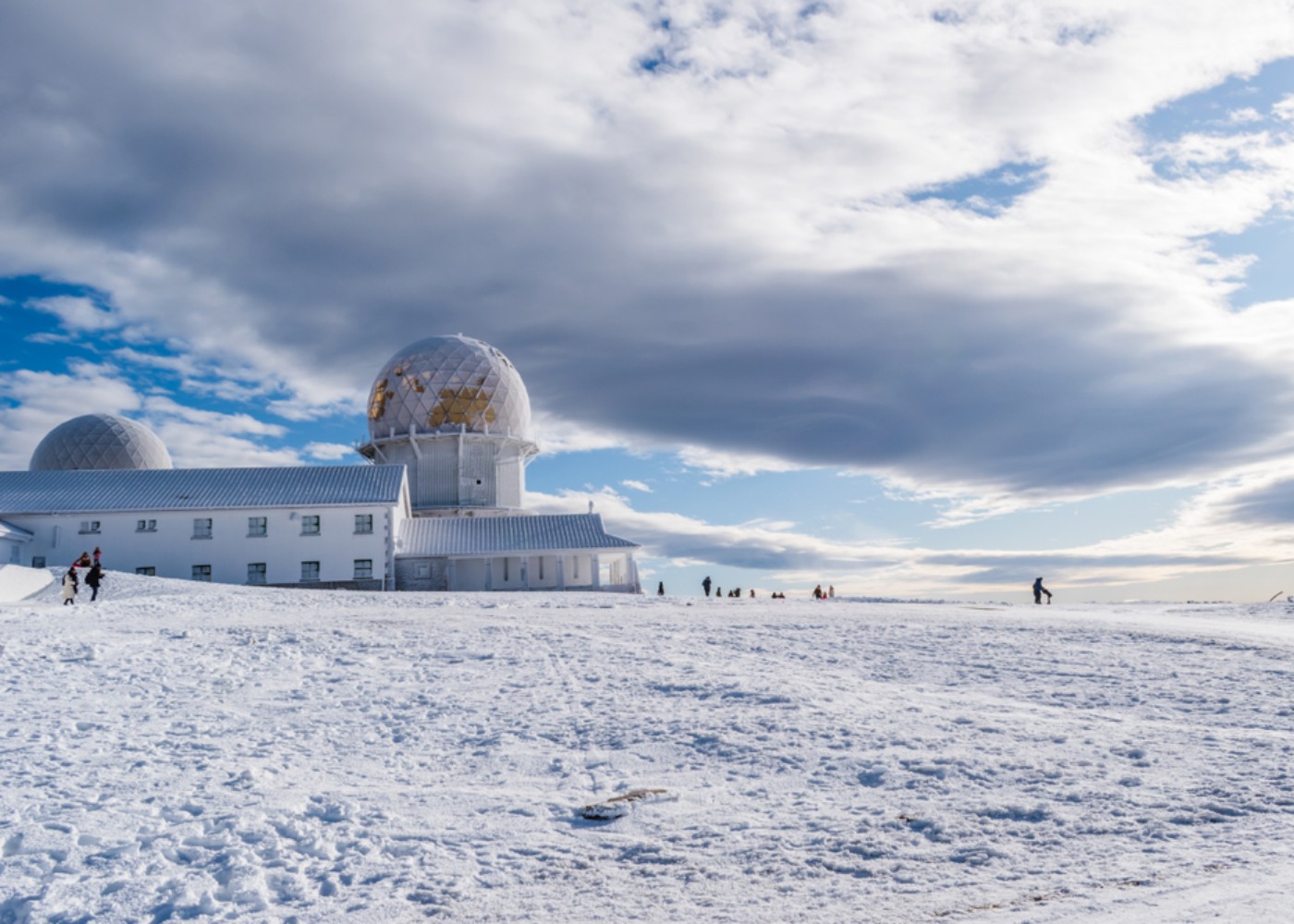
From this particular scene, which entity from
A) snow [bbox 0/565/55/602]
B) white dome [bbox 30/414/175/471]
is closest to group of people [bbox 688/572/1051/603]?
snow [bbox 0/565/55/602]

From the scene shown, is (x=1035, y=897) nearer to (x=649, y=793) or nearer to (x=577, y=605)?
(x=649, y=793)

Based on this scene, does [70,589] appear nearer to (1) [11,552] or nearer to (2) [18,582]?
(2) [18,582]

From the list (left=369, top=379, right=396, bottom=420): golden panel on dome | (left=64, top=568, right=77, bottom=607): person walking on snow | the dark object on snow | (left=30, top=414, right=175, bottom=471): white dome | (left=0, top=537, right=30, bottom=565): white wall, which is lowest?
the dark object on snow

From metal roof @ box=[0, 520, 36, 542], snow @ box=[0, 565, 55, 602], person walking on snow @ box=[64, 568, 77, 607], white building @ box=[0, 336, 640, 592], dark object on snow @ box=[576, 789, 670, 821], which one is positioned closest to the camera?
dark object on snow @ box=[576, 789, 670, 821]

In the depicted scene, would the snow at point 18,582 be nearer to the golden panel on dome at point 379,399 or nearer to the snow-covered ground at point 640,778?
the snow-covered ground at point 640,778

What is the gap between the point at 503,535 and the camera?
1886 inches

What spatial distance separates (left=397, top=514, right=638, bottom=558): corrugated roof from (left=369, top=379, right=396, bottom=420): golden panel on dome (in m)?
10.1

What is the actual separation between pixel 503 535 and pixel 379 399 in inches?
583

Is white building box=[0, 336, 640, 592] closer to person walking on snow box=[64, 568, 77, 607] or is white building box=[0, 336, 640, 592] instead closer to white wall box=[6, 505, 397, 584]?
white wall box=[6, 505, 397, 584]

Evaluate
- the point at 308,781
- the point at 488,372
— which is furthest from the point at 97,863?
the point at 488,372

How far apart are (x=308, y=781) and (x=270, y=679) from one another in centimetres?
561

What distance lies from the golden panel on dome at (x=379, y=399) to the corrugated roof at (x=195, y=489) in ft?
29.3

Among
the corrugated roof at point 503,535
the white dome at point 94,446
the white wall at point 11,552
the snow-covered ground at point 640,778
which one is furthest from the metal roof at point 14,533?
the snow-covered ground at point 640,778

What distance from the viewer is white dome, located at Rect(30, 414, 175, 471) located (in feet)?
186
